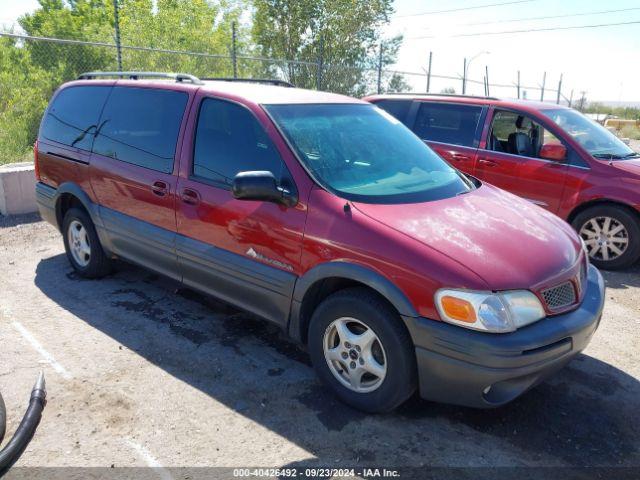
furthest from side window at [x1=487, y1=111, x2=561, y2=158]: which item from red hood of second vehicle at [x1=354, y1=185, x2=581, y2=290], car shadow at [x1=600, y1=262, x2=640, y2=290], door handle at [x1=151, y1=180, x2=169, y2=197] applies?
door handle at [x1=151, y1=180, x2=169, y2=197]

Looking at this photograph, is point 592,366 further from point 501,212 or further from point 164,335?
point 164,335

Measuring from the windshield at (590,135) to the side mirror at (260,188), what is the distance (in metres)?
4.35

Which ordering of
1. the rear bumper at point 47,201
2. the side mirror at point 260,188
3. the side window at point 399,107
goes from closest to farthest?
the side mirror at point 260,188 → the rear bumper at point 47,201 → the side window at point 399,107

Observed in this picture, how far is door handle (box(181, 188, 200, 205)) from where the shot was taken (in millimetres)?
3724

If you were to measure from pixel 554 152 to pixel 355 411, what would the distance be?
4333mm

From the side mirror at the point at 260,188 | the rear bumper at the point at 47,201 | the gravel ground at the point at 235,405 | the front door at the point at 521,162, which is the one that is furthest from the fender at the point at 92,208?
the front door at the point at 521,162

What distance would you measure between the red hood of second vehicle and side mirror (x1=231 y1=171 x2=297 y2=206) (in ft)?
1.52

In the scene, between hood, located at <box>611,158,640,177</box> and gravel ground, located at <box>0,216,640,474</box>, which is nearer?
gravel ground, located at <box>0,216,640,474</box>

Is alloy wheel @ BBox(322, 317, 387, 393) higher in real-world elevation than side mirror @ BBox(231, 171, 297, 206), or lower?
lower

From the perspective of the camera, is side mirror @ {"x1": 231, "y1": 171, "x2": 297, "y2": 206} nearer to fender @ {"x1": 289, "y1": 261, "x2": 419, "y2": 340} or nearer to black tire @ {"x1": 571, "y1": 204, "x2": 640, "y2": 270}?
fender @ {"x1": 289, "y1": 261, "x2": 419, "y2": 340}

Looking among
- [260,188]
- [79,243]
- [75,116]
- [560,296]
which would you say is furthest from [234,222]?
[75,116]

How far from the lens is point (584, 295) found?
3.14 m

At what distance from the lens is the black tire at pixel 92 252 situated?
483 cm

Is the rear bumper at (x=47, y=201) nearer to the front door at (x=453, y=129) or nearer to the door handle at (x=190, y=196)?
the door handle at (x=190, y=196)
